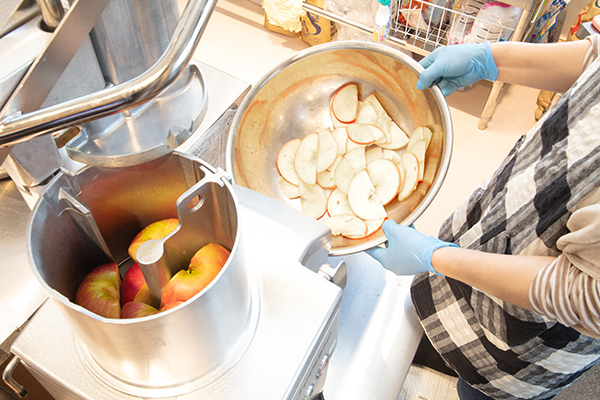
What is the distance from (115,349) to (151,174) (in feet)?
0.77

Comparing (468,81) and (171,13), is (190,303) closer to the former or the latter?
(171,13)

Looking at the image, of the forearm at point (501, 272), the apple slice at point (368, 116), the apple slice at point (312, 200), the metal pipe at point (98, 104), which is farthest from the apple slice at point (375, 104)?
the metal pipe at point (98, 104)

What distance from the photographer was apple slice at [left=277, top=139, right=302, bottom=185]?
3.17ft

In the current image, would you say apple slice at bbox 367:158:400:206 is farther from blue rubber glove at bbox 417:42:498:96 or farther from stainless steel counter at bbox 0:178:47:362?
stainless steel counter at bbox 0:178:47:362

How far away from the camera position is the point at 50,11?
1.57ft

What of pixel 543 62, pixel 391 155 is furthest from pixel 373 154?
pixel 543 62

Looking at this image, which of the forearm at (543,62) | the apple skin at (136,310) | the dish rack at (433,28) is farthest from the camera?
the dish rack at (433,28)

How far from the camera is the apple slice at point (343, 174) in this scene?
0.97m

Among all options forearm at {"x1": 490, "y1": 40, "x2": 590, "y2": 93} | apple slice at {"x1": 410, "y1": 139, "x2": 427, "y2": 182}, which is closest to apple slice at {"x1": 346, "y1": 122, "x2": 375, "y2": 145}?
apple slice at {"x1": 410, "y1": 139, "x2": 427, "y2": 182}

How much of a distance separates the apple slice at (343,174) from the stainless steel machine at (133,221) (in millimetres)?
359

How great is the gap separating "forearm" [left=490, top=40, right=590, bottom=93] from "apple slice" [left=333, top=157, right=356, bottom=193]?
41 cm

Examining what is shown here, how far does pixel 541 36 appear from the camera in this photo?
1647mm

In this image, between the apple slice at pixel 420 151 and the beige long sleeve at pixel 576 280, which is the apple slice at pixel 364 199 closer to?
the apple slice at pixel 420 151

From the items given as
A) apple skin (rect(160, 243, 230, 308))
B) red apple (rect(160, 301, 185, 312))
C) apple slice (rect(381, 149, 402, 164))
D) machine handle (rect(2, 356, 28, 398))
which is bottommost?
machine handle (rect(2, 356, 28, 398))
